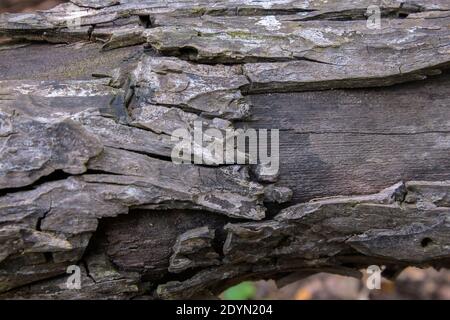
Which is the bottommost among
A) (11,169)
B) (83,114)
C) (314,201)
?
(314,201)

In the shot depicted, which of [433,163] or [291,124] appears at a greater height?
[291,124]

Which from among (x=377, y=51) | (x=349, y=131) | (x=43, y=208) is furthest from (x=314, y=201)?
(x=43, y=208)

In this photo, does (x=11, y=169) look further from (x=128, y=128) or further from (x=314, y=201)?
(x=314, y=201)

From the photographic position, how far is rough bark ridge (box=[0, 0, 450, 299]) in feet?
4.60

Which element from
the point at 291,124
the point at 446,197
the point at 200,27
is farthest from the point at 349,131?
the point at 200,27

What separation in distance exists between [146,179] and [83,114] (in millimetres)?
249

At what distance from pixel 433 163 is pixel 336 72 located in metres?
0.39

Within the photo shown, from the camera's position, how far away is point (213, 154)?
1.43 m

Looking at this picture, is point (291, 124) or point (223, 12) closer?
point (291, 124)

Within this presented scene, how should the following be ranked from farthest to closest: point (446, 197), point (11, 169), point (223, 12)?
point (223, 12), point (446, 197), point (11, 169)

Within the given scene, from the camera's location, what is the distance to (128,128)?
144 centimetres

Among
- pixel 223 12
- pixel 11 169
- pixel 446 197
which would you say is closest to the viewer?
pixel 11 169

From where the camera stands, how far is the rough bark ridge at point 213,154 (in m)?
1.40

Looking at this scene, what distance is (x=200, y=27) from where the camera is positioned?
1.56 metres
